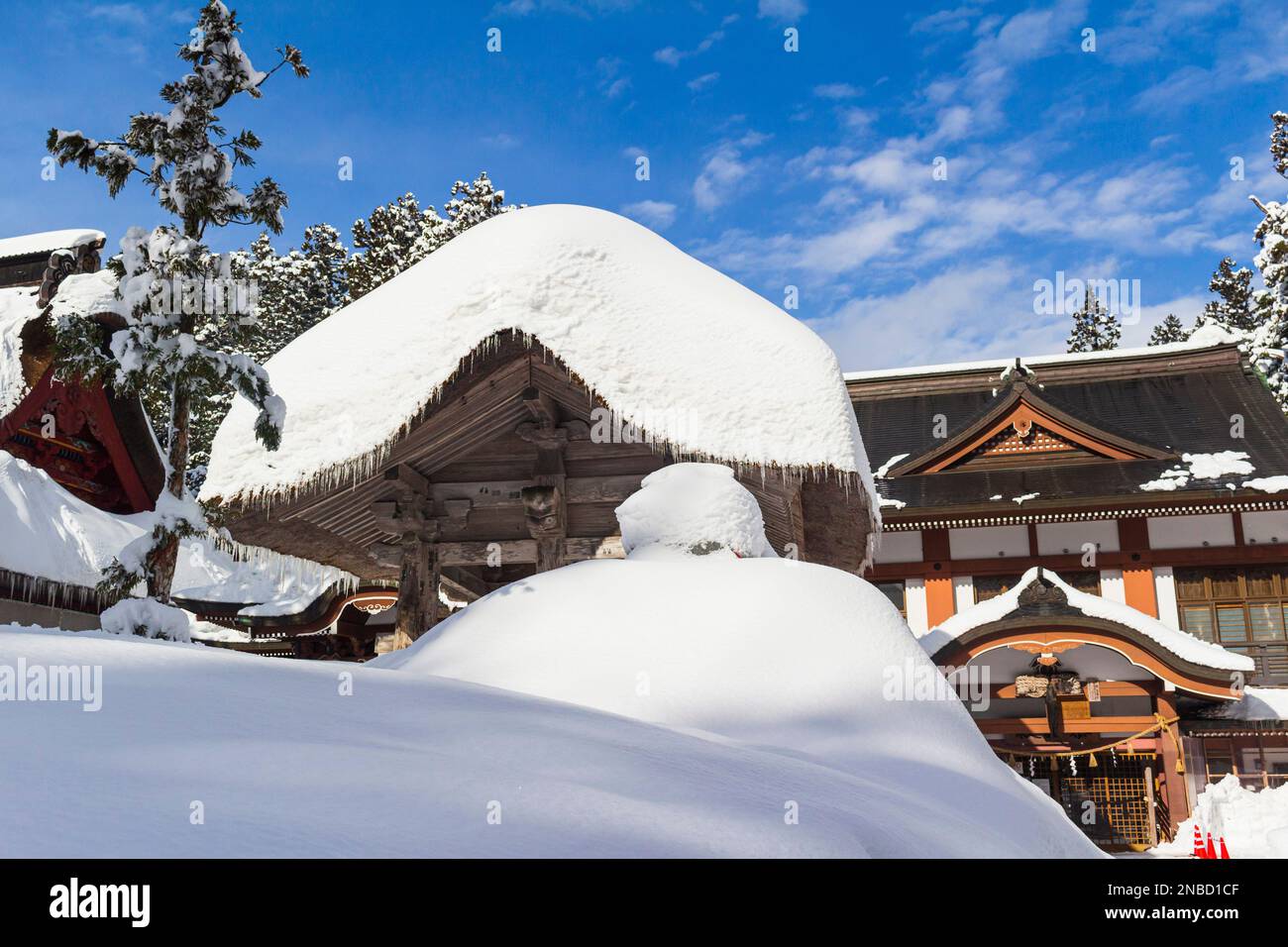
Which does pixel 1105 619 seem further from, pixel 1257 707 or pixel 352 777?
pixel 352 777

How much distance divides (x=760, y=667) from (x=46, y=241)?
17966mm

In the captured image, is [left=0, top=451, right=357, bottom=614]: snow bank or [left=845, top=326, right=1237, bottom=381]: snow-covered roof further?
[left=845, top=326, right=1237, bottom=381]: snow-covered roof

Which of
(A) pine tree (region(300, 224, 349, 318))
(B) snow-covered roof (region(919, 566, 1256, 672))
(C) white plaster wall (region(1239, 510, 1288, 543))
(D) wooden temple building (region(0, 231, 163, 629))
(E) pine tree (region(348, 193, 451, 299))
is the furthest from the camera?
(A) pine tree (region(300, 224, 349, 318))

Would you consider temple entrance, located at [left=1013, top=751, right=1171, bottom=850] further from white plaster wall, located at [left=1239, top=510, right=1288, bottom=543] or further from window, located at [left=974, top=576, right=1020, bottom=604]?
white plaster wall, located at [left=1239, top=510, right=1288, bottom=543]

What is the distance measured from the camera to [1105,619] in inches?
579

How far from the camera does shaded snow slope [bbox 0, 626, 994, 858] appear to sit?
1.08m

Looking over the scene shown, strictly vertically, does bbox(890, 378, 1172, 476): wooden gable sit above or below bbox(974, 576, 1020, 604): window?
above

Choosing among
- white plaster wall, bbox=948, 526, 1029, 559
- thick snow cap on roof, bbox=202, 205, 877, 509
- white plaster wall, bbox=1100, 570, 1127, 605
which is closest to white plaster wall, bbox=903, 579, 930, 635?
white plaster wall, bbox=948, 526, 1029, 559

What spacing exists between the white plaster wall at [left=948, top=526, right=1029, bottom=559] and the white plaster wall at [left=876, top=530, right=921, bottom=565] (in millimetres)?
643

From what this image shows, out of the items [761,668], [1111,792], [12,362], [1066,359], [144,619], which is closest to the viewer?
[761,668]

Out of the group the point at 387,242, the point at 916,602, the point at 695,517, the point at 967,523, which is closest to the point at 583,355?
the point at 695,517

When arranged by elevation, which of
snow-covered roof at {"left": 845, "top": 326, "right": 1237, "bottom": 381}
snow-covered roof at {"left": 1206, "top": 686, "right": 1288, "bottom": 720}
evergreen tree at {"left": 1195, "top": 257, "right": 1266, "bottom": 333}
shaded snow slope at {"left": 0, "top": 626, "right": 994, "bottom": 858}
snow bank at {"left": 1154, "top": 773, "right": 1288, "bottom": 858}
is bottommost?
snow bank at {"left": 1154, "top": 773, "right": 1288, "bottom": 858}
